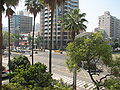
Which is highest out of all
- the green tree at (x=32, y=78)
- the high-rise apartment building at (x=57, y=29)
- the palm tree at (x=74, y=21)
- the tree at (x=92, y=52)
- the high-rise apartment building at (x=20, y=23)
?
the high-rise apartment building at (x=20, y=23)

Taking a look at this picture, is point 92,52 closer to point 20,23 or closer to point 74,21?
point 74,21

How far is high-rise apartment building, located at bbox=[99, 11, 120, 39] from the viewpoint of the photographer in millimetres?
141500

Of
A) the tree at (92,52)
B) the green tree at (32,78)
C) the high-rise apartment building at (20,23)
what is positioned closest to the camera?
the green tree at (32,78)

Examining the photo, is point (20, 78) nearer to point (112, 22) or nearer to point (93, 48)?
point (93, 48)

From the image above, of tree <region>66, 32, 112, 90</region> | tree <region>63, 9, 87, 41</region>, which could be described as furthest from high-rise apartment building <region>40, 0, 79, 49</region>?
tree <region>66, 32, 112, 90</region>

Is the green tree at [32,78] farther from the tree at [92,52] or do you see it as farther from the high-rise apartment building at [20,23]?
the high-rise apartment building at [20,23]

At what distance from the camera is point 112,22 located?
472 ft

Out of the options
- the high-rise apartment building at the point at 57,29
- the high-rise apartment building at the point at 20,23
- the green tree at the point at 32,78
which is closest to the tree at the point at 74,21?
the green tree at the point at 32,78

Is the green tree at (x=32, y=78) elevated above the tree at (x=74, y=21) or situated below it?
below

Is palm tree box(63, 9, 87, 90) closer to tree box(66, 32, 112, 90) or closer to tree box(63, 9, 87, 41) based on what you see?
tree box(63, 9, 87, 41)

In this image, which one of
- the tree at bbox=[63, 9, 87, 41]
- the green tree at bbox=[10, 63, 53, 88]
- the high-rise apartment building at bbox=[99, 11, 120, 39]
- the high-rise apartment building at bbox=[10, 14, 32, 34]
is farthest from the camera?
the high-rise apartment building at bbox=[10, 14, 32, 34]

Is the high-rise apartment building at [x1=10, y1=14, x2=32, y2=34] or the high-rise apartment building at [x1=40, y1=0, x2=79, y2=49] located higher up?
the high-rise apartment building at [x1=10, y1=14, x2=32, y2=34]

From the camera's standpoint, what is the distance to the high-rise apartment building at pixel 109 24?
464 feet

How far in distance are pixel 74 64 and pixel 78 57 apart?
84 centimetres
